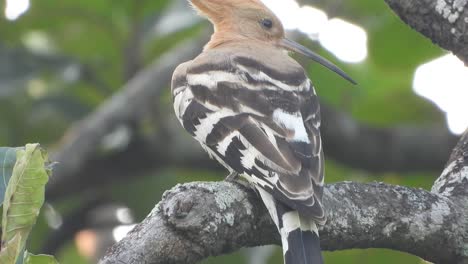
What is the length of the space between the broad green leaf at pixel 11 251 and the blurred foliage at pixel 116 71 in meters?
3.19

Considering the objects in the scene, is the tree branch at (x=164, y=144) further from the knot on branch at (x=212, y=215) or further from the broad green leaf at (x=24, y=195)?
the broad green leaf at (x=24, y=195)

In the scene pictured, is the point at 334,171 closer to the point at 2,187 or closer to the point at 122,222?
the point at 122,222

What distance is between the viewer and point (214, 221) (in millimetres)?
2674

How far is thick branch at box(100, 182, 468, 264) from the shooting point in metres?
2.62

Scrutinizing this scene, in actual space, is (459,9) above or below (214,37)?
above

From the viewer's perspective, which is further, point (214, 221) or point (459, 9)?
point (459, 9)

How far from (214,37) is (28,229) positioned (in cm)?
271

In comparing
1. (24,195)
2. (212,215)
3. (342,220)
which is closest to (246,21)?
(342,220)

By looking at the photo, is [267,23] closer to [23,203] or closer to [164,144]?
[164,144]

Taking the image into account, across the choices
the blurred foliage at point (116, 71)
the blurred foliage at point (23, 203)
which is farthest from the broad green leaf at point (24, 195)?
the blurred foliage at point (116, 71)

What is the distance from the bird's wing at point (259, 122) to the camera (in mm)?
3078

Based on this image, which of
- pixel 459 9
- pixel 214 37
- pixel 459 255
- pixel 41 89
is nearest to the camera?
pixel 459 255

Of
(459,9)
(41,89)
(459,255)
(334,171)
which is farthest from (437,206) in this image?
(41,89)

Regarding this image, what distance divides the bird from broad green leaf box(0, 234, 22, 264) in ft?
2.75
